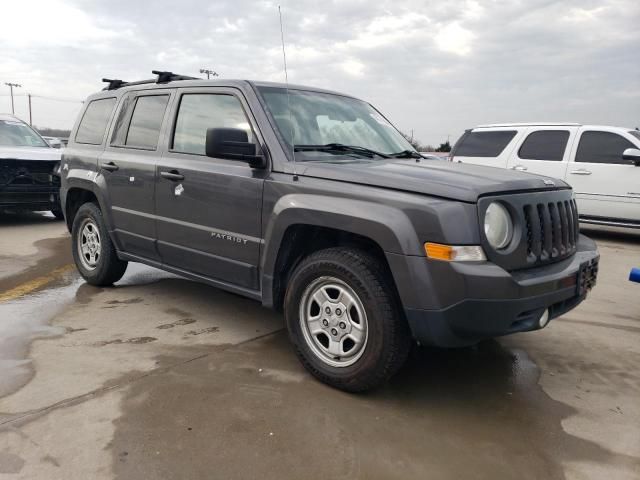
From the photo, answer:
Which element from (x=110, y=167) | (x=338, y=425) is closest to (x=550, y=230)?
(x=338, y=425)

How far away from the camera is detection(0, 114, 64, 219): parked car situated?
28.8 ft

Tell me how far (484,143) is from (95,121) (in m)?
6.94

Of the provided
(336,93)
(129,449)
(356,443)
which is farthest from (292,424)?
(336,93)

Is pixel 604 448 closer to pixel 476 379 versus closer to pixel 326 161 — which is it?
pixel 476 379

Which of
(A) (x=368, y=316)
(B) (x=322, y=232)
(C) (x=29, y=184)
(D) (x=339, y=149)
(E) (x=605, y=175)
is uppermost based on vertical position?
(D) (x=339, y=149)

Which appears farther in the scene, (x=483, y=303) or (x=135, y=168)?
(x=135, y=168)

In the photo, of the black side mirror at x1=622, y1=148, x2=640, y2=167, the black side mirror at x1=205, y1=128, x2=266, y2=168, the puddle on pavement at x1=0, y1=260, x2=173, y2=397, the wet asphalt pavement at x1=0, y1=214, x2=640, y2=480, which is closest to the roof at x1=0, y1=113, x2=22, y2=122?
the puddle on pavement at x1=0, y1=260, x2=173, y2=397

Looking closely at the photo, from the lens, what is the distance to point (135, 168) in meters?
4.47

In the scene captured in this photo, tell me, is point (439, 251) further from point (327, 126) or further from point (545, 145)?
point (545, 145)

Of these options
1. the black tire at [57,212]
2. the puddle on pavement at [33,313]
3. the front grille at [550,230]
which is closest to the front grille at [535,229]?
the front grille at [550,230]

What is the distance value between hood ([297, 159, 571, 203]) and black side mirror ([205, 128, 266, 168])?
1.13 ft

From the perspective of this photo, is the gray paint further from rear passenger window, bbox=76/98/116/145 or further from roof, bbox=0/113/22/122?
roof, bbox=0/113/22/122

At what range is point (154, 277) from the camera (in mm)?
5773

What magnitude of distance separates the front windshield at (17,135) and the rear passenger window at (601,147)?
9.61 m
